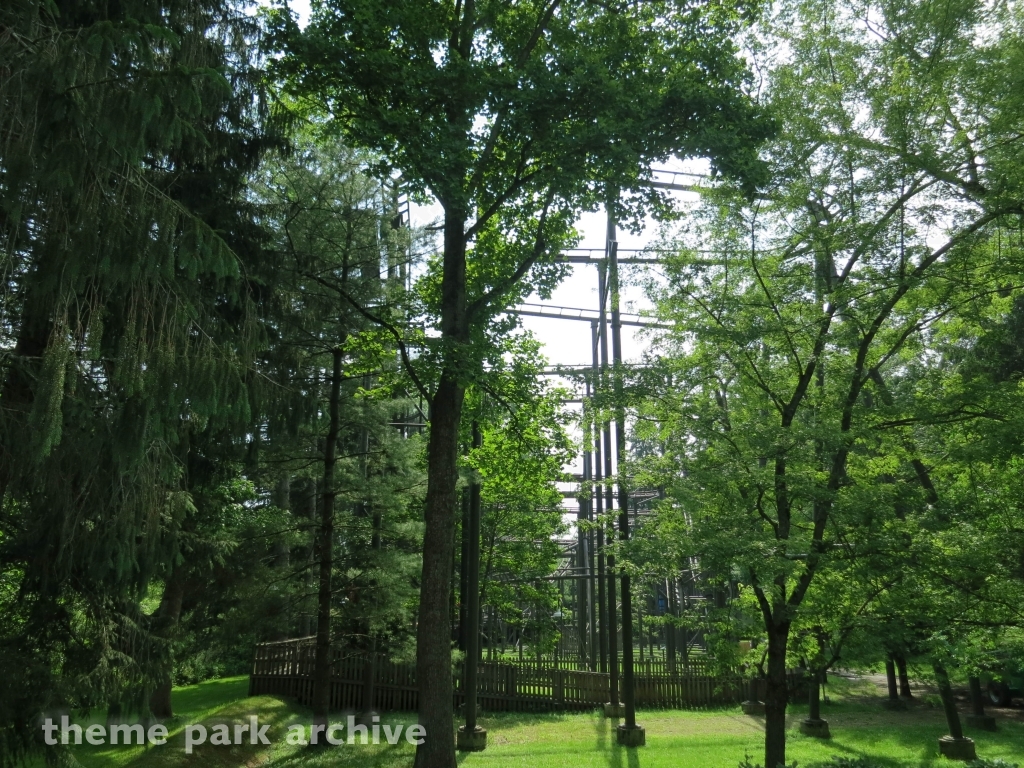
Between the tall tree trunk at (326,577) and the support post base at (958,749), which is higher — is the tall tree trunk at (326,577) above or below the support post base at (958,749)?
above

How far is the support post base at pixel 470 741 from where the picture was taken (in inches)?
471

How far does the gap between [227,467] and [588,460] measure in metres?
16.1

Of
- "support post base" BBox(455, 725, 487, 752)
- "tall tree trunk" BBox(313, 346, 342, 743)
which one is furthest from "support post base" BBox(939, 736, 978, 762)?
"tall tree trunk" BBox(313, 346, 342, 743)

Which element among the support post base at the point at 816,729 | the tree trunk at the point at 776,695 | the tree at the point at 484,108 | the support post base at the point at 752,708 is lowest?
the support post base at the point at 752,708

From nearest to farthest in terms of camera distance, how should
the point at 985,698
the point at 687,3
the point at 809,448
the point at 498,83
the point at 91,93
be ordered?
1. the point at 91,93
2. the point at 498,83
3. the point at 809,448
4. the point at 687,3
5. the point at 985,698

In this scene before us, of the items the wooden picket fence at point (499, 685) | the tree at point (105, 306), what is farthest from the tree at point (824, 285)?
the wooden picket fence at point (499, 685)

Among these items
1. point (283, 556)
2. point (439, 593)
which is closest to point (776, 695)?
point (439, 593)

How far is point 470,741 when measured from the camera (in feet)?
39.5

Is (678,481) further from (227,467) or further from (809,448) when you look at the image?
(227,467)

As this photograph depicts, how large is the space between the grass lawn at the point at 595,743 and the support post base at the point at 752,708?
12.4 inches

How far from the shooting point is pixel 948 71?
323 inches

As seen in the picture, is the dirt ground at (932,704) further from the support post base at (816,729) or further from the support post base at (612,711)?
the support post base at (612,711)

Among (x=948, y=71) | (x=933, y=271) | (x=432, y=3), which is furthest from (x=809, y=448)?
(x=432, y=3)

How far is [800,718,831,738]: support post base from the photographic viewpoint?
1354 centimetres
